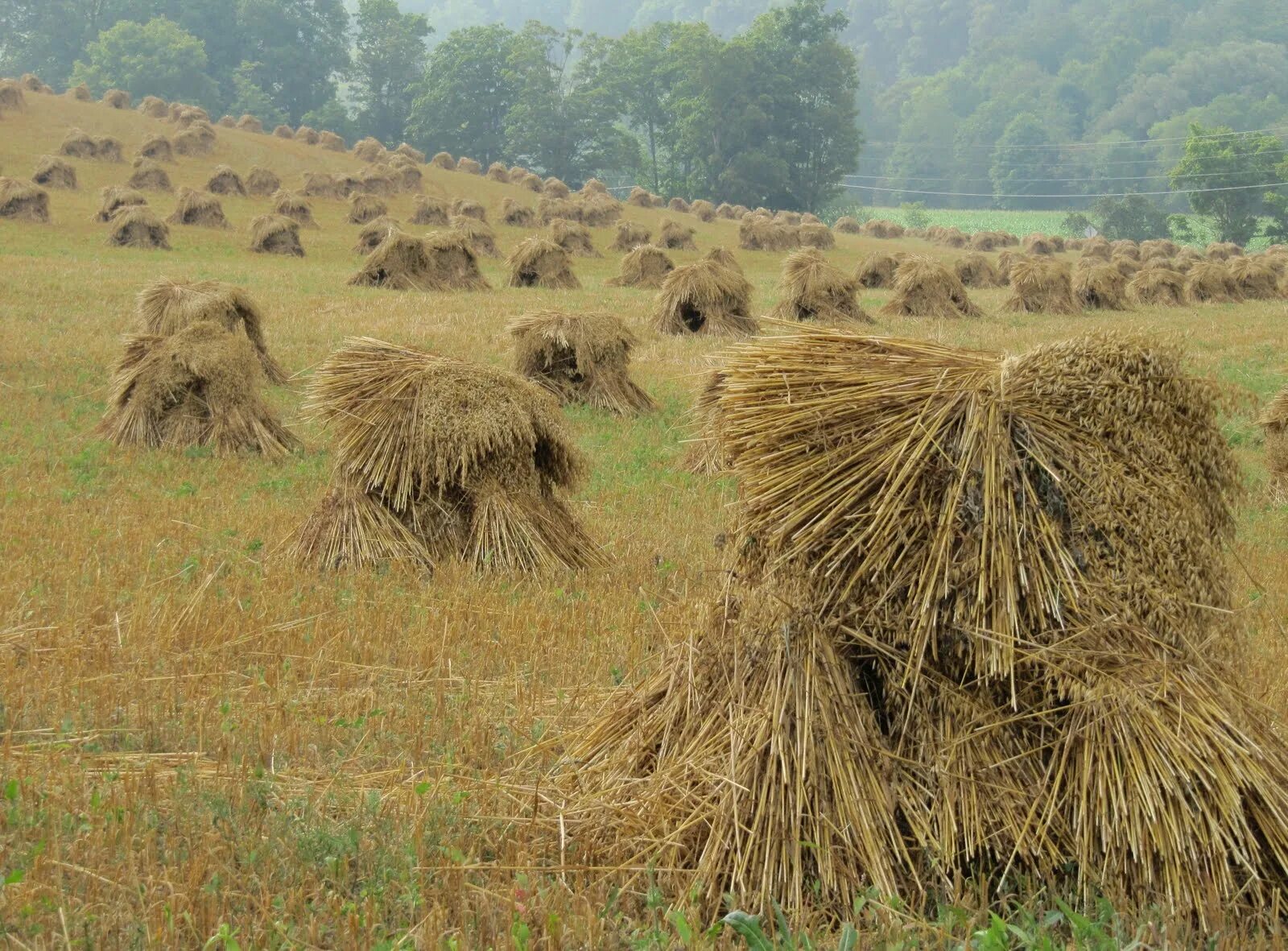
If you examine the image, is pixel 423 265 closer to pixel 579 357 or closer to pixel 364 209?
pixel 579 357

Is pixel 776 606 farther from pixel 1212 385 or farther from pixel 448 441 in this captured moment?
pixel 448 441

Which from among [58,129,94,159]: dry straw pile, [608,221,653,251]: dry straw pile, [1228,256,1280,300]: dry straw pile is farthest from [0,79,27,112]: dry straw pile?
[1228,256,1280,300]: dry straw pile

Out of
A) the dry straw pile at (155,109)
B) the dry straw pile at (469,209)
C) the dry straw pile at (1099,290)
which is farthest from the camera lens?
the dry straw pile at (155,109)

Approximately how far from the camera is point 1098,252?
170 ft

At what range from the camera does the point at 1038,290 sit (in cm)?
2883

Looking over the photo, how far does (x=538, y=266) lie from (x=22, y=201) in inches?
558

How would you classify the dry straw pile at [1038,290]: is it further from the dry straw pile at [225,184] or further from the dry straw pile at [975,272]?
the dry straw pile at [225,184]

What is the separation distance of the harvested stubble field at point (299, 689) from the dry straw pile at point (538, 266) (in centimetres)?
1571

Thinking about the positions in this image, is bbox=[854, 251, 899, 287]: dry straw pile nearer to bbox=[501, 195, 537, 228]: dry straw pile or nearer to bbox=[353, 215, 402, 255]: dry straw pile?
bbox=[353, 215, 402, 255]: dry straw pile

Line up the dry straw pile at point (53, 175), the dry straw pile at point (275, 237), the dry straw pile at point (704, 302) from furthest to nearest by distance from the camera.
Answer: the dry straw pile at point (53, 175) → the dry straw pile at point (275, 237) → the dry straw pile at point (704, 302)

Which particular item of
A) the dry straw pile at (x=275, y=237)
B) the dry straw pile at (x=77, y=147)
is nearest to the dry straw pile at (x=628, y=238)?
the dry straw pile at (x=275, y=237)

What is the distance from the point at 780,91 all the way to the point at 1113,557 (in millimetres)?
91484

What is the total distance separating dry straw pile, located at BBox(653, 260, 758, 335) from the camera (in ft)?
71.5

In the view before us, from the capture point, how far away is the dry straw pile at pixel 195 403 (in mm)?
12211
